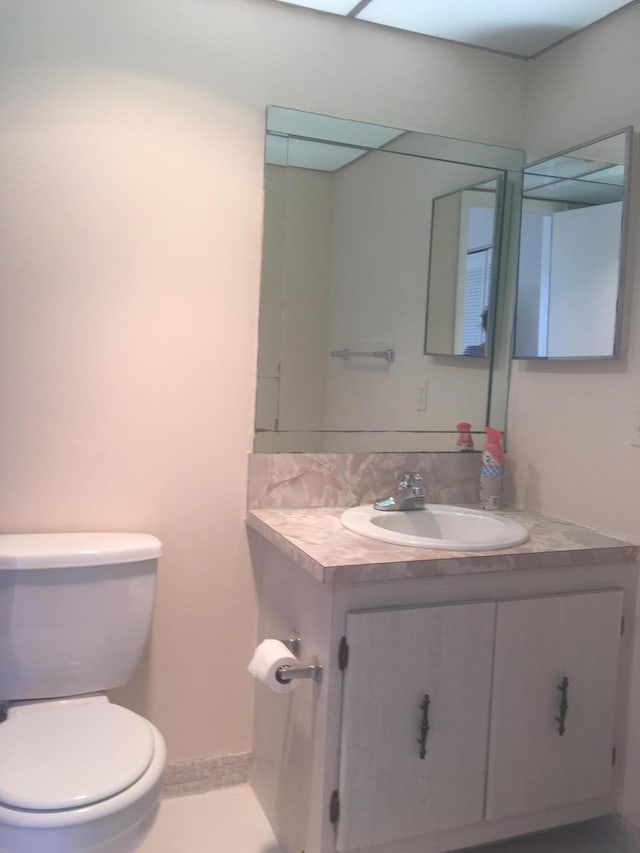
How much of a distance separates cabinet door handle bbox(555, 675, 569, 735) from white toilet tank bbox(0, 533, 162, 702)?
1004 mm

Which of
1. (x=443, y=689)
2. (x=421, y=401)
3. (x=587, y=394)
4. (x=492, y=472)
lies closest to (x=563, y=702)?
(x=443, y=689)

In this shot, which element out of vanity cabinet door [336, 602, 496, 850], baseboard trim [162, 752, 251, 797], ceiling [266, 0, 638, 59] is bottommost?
baseboard trim [162, 752, 251, 797]

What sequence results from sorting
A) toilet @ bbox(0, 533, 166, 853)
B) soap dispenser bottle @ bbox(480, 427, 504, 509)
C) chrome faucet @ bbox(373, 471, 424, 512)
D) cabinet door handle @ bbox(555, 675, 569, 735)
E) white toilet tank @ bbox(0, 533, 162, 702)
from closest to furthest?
1. toilet @ bbox(0, 533, 166, 853)
2. white toilet tank @ bbox(0, 533, 162, 702)
3. cabinet door handle @ bbox(555, 675, 569, 735)
4. chrome faucet @ bbox(373, 471, 424, 512)
5. soap dispenser bottle @ bbox(480, 427, 504, 509)

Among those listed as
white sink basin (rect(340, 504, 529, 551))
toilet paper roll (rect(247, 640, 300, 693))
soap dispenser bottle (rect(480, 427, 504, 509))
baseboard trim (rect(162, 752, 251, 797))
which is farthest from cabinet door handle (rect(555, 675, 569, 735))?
baseboard trim (rect(162, 752, 251, 797))

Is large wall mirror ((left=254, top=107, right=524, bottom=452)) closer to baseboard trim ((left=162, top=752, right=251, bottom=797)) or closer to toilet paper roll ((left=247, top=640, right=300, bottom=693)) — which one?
toilet paper roll ((left=247, top=640, right=300, bottom=693))

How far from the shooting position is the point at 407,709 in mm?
1565

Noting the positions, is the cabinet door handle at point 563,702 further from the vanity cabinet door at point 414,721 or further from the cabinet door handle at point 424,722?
the cabinet door handle at point 424,722

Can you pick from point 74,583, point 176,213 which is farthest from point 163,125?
point 74,583

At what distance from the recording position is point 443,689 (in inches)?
63.0

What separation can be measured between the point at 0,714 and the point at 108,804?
0.50 metres

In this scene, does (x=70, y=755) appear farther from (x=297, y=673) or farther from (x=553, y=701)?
Result: (x=553, y=701)

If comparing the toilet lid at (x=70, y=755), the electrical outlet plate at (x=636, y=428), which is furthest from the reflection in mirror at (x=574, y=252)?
the toilet lid at (x=70, y=755)

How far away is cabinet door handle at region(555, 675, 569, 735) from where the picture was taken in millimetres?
1713

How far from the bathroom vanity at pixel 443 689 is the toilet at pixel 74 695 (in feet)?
1.19
